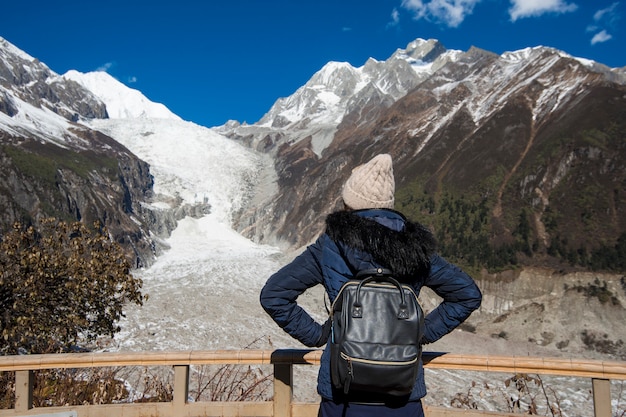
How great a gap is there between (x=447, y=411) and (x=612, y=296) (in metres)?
35.0

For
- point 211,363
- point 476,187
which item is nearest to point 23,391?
point 211,363

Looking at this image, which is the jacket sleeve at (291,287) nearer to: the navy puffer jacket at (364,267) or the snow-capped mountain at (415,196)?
the navy puffer jacket at (364,267)

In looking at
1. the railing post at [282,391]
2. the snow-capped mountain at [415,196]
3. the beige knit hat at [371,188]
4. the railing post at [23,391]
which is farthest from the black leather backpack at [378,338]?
the snow-capped mountain at [415,196]

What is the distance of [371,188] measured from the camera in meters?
2.97

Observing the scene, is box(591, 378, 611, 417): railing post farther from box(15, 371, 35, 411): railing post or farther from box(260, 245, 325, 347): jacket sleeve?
box(15, 371, 35, 411): railing post

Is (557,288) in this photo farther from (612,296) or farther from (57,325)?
(57,325)

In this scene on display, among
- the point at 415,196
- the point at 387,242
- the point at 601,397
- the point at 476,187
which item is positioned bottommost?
the point at 601,397

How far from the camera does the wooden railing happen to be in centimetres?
361

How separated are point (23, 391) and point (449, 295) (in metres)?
3.44

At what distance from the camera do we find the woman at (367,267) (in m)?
2.73

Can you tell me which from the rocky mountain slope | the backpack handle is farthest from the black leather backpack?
the rocky mountain slope

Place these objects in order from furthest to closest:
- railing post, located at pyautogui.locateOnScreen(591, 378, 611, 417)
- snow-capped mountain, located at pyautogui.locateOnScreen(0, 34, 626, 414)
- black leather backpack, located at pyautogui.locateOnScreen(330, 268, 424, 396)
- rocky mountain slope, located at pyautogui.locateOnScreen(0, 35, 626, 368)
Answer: rocky mountain slope, located at pyautogui.locateOnScreen(0, 35, 626, 368) → snow-capped mountain, located at pyautogui.locateOnScreen(0, 34, 626, 414) → railing post, located at pyautogui.locateOnScreen(591, 378, 611, 417) → black leather backpack, located at pyautogui.locateOnScreen(330, 268, 424, 396)

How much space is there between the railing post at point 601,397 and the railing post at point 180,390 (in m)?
3.03

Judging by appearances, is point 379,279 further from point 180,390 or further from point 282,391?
point 180,390
